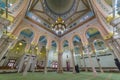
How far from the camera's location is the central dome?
12932mm

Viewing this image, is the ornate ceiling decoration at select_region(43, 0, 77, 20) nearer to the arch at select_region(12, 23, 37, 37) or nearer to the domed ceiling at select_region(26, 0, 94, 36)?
the domed ceiling at select_region(26, 0, 94, 36)

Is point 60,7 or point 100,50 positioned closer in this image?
point 60,7

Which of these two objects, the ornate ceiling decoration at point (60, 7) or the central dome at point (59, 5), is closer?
the ornate ceiling decoration at point (60, 7)

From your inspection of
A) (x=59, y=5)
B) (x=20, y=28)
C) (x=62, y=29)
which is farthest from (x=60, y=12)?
(x=20, y=28)

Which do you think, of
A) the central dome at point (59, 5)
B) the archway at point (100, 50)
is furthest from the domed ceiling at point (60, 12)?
the archway at point (100, 50)

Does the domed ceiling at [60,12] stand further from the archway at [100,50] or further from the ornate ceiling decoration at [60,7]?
the archway at [100,50]

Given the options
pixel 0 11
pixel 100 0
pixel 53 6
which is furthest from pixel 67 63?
pixel 0 11

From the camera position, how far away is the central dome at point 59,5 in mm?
12932

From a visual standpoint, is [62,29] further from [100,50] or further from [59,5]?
[100,50]

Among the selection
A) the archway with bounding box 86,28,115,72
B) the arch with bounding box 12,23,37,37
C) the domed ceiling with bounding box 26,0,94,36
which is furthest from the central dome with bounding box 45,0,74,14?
Result: the archway with bounding box 86,28,115,72

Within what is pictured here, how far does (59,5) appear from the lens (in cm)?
1370

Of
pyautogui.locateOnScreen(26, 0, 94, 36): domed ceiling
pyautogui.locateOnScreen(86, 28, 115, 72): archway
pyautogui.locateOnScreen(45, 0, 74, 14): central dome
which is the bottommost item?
pyautogui.locateOnScreen(86, 28, 115, 72): archway

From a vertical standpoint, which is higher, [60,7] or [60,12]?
[60,7]

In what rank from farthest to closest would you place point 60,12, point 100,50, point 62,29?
1. point 100,50
2. point 60,12
3. point 62,29
